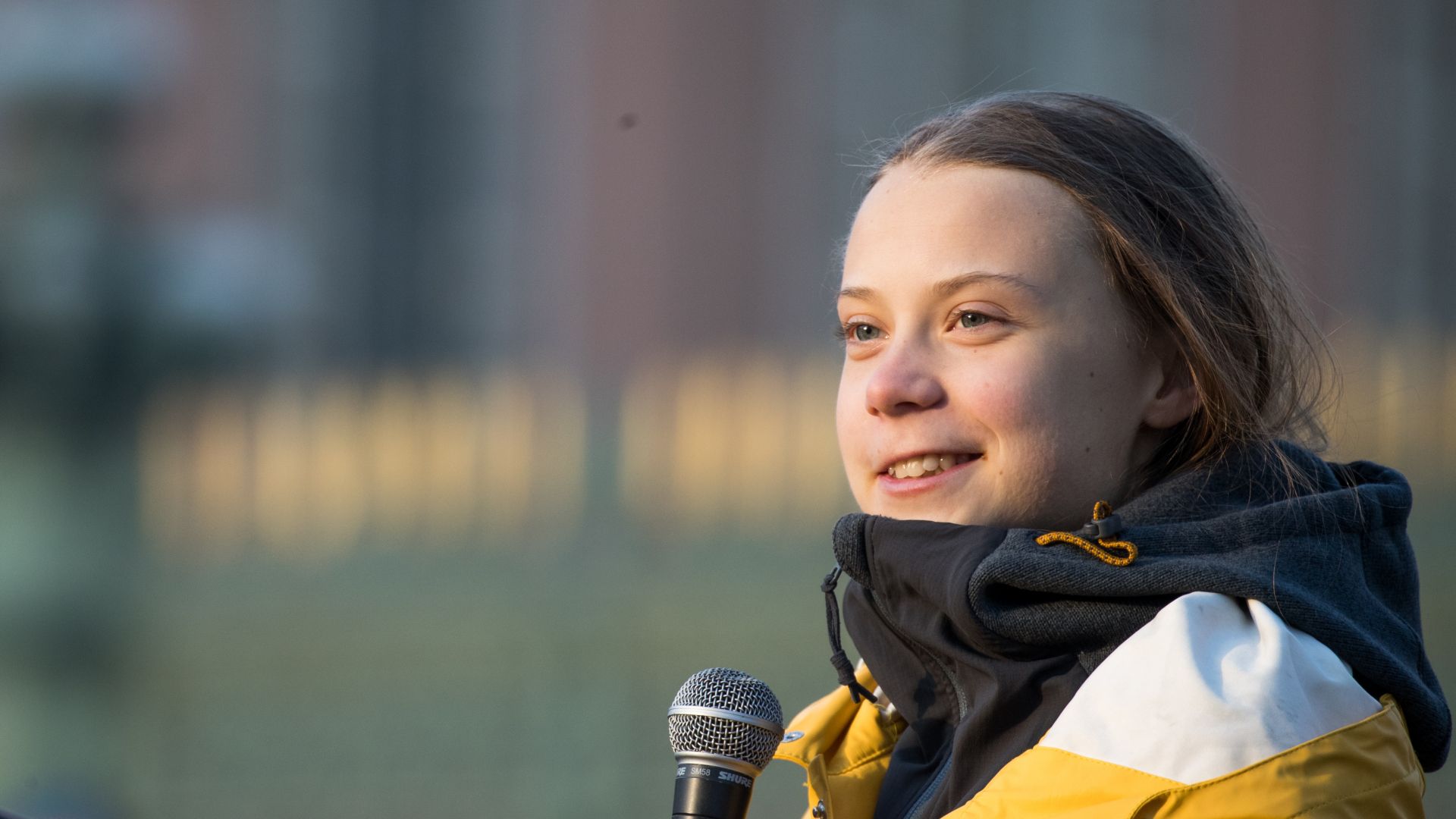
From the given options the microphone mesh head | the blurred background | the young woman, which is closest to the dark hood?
the young woman

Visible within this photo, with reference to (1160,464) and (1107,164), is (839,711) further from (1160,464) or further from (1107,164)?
(1107,164)

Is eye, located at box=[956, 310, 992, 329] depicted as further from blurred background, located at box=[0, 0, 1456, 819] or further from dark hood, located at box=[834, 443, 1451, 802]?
blurred background, located at box=[0, 0, 1456, 819]

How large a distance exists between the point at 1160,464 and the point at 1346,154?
750 centimetres

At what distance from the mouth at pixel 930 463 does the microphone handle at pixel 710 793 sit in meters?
0.27

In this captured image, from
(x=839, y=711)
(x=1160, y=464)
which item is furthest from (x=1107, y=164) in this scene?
(x=839, y=711)

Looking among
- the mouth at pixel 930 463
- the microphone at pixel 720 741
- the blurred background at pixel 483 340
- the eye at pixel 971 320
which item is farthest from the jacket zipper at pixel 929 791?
the blurred background at pixel 483 340

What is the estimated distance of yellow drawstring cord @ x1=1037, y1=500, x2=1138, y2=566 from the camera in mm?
1063

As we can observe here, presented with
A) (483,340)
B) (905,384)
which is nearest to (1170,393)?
(905,384)

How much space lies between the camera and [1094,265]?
1223 mm

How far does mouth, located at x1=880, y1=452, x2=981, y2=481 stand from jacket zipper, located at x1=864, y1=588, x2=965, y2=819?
0.10 metres

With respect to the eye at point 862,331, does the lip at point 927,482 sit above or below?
below

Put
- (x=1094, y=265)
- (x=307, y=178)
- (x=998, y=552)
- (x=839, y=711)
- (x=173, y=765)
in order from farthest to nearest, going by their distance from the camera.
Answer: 1. (x=307, y=178)
2. (x=173, y=765)
3. (x=839, y=711)
4. (x=1094, y=265)
5. (x=998, y=552)

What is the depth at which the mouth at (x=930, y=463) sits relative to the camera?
4.00 feet

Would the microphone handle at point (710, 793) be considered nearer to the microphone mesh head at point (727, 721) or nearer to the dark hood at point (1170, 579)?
the microphone mesh head at point (727, 721)
